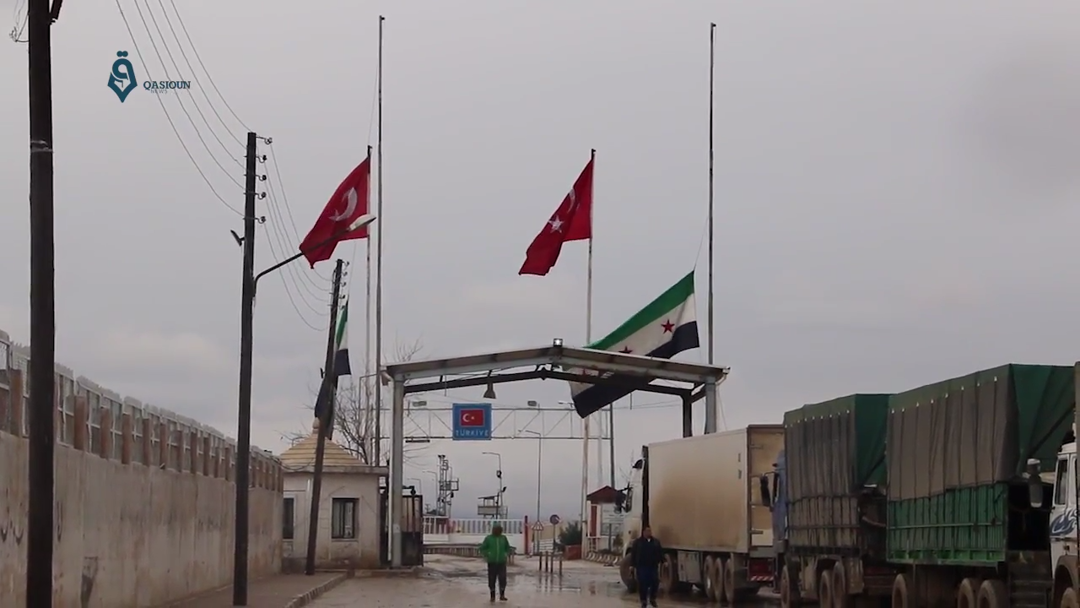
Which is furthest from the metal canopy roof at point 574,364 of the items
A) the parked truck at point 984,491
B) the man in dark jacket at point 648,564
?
the parked truck at point 984,491

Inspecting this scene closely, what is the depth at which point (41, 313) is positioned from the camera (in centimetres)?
1572

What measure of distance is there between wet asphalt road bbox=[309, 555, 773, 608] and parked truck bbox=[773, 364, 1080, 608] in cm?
1031

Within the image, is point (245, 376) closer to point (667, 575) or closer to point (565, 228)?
point (667, 575)

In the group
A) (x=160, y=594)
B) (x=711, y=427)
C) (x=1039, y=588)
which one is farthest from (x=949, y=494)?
(x=711, y=427)

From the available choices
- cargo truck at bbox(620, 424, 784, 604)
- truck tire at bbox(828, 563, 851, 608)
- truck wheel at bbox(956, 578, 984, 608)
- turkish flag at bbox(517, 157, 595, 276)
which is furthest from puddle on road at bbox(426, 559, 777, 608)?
truck wheel at bbox(956, 578, 984, 608)

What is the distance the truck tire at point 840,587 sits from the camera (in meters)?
25.5

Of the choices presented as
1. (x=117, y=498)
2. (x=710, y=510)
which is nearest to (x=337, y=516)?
(x=710, y=510)

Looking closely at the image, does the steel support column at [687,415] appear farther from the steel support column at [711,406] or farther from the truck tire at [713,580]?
the truck tire at [713,580]

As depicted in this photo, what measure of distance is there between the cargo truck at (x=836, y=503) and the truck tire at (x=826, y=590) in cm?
2

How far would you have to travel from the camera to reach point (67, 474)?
2133 cm

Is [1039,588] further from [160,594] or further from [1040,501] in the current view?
[160,594]

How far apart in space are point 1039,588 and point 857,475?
6.13 meters

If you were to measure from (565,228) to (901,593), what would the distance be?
2390 centimetres

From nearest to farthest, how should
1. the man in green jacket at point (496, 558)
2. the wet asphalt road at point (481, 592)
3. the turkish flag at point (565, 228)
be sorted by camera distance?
the wet asphalt road at point (481, 592)
the man in green jacket at point (496, 558)
the turkish flag at point (565, 228)
